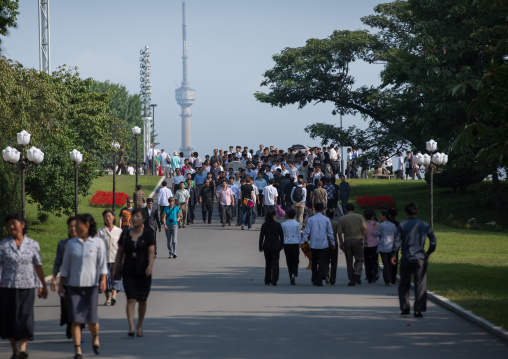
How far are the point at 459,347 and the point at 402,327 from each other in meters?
1.55

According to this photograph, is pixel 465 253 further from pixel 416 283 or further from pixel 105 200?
pixel 105 200

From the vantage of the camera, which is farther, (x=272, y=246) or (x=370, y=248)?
Result: (x=370, y=248)

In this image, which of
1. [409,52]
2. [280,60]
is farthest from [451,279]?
[280,60]

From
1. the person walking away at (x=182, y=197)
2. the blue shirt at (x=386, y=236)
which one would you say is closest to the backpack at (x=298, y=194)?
the person walking away at (x=182, y=197)

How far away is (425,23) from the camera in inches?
1486

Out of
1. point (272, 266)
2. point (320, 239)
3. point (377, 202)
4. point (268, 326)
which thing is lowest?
point (268, 326)

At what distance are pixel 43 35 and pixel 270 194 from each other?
64.2 ft

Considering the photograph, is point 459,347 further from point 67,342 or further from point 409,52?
point 409,52

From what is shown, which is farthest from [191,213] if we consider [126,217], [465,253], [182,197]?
[126,217]

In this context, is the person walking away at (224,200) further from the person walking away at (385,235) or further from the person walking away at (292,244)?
the person walking away at (385,235)

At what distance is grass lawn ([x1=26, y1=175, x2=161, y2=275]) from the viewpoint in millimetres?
26675

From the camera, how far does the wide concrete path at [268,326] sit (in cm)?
999

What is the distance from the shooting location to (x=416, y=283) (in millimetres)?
12672

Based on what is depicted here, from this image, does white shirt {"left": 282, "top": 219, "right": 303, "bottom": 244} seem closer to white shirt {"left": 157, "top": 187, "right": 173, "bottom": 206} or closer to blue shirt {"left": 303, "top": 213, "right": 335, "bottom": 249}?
blue shirt {"left": 303, "top": 213, "right": 335, "bottom": 249}
